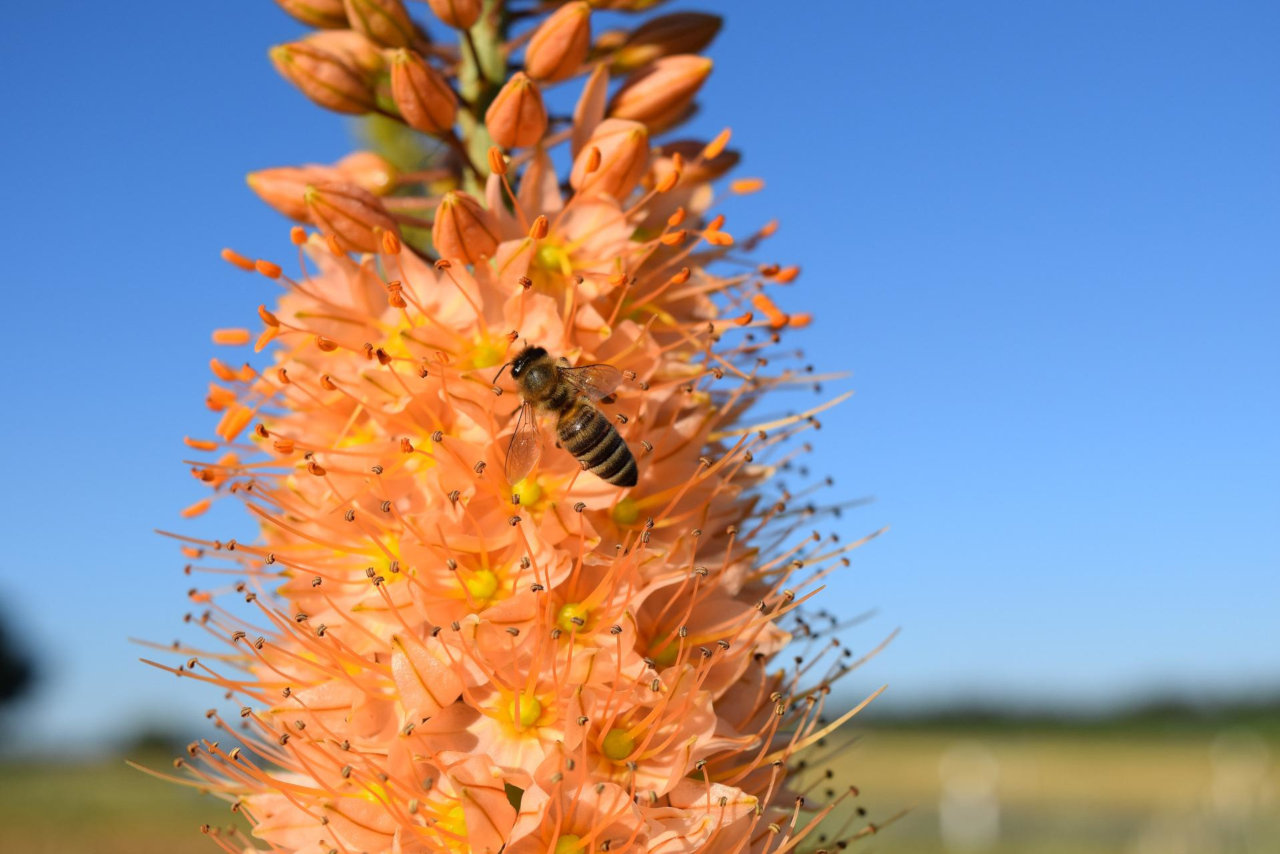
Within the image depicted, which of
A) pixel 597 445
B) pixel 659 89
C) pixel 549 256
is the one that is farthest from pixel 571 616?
pixel 659 89

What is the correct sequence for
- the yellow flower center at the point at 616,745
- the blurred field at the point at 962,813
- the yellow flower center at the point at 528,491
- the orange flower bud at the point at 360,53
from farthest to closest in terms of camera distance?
the blurred field at the point at 962,813 < the orange flower bud at the point at 360,53 < the yellow flower center at the point at 528,491 < the yellow flower center at the point at 616,745

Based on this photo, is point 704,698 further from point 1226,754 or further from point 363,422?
point 1226,754

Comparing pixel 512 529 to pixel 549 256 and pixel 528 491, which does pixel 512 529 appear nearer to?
pixel 528 491

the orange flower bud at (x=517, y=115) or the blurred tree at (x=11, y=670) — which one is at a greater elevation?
the orange flower bud at (x=517, y=115)

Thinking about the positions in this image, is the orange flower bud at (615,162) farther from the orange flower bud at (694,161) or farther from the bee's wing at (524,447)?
the bee's wing at (524,447)

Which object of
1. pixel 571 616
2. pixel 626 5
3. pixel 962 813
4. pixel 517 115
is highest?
pixel 626 5

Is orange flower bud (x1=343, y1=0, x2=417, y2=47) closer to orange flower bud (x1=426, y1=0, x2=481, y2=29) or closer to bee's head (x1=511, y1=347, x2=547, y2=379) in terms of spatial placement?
orange flower bud (x1=426, y1=0, x2=481, y2=29)

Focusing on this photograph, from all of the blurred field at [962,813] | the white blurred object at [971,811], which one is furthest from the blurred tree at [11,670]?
the white blurred object at [971,811]

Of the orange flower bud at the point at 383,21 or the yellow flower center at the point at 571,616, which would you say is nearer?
the yellow flower center at the point at 571,616
